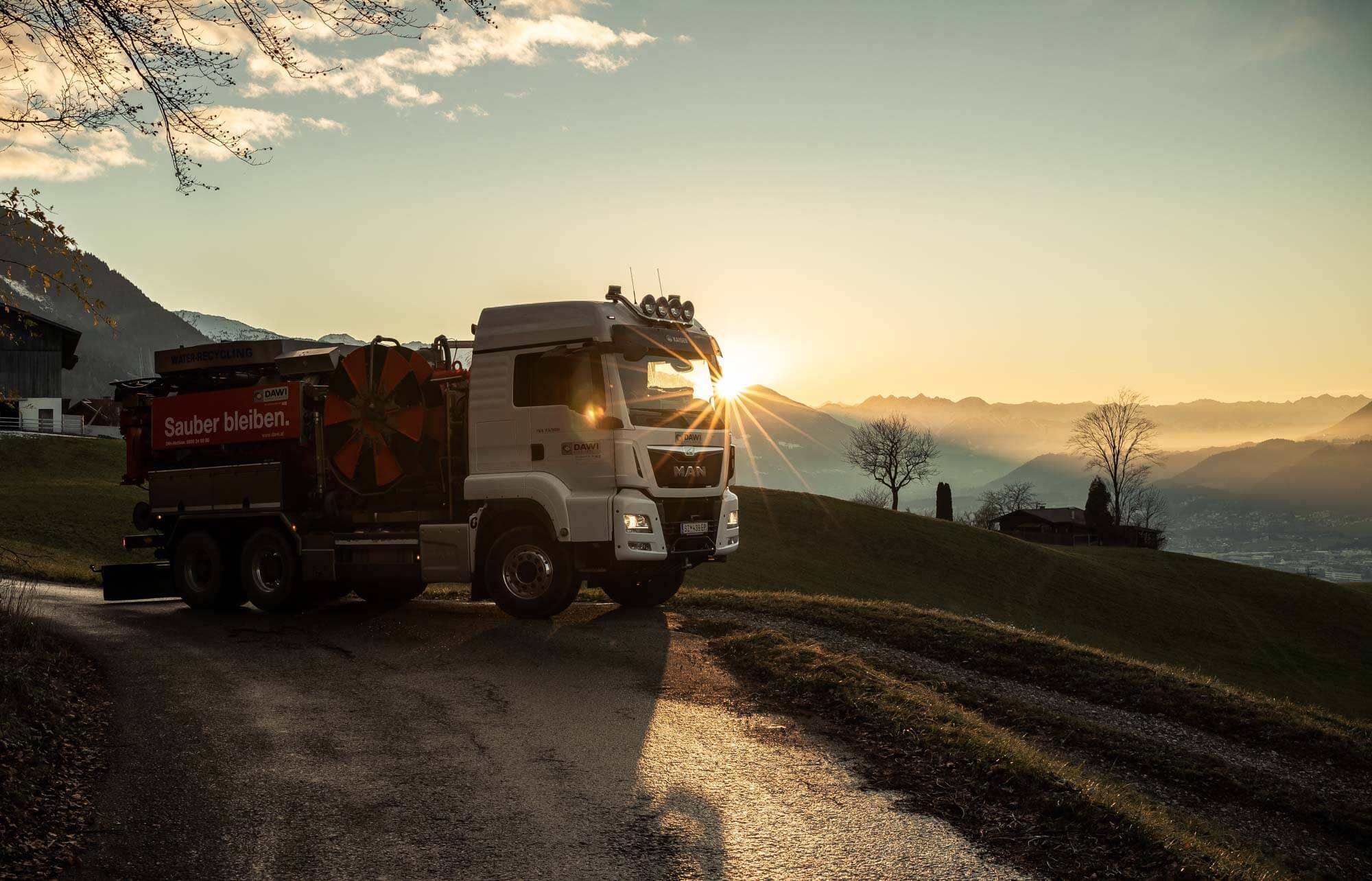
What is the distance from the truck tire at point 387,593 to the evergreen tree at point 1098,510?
9197 cm

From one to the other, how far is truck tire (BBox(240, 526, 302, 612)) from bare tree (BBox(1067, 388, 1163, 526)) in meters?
105

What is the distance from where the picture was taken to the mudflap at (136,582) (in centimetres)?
1862

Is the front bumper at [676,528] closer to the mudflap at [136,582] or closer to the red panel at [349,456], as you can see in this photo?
the red panel at [349,456]

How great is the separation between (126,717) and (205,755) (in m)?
1.83

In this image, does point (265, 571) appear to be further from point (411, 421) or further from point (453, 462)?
point (453, 462)

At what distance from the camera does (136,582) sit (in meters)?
18.7

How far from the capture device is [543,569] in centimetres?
1416

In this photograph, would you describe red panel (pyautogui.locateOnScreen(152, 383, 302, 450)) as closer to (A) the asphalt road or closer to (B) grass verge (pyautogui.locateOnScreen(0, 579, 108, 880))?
(A) the asphalt road

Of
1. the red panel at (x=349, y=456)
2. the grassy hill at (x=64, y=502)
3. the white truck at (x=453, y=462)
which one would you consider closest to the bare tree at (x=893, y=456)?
the grassy hill at (x=64, y=502)

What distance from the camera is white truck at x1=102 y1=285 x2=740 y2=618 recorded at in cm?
1385

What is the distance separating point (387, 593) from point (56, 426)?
64.0 m

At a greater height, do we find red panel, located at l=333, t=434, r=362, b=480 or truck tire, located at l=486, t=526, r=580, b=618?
red panel, located at l=333, t=434, r=362, b=480

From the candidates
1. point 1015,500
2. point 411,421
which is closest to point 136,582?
point 411,421

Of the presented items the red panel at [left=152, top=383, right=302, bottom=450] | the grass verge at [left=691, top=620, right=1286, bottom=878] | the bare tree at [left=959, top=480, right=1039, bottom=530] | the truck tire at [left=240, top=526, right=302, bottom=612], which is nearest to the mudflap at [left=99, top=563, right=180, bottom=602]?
the red panel at [left=152, top=383, right=302, bottom=450]
